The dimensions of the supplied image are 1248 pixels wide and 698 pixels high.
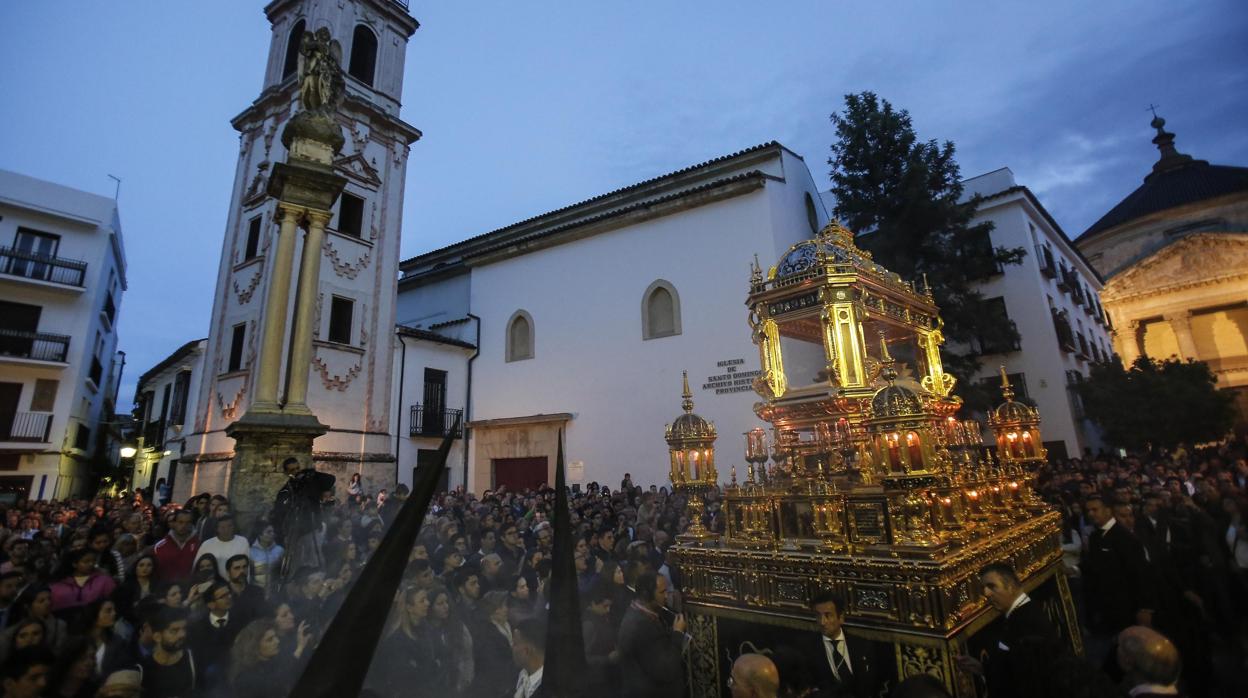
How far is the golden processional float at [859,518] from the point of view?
356cm

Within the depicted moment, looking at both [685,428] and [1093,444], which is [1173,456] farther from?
[685,428]

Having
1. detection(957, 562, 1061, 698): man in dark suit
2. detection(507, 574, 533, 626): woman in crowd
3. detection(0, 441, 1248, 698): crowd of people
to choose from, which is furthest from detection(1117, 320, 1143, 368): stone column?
detection(507, 574, 533, 626): woman in crowd

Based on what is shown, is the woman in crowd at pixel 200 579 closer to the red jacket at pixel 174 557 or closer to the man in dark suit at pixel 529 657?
the red jacket at pixel 174 557

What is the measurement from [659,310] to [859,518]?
496 inches

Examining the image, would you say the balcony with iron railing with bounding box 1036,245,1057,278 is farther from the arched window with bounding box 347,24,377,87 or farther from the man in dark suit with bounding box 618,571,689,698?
the arched window with bounding box 347,24,377,87

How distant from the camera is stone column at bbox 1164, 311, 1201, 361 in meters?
27.6

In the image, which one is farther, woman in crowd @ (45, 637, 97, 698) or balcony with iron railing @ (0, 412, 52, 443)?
balcony with iron railing @ (0, 412, 52, 443)

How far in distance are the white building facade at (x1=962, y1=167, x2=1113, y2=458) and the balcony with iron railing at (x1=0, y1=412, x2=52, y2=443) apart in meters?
28.7

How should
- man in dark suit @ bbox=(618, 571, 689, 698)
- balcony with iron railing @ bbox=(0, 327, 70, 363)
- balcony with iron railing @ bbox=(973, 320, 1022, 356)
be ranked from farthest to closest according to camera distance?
balcony with iron railing @ bbox=(0, 327, 70, 363)
balcony with iron railing @ bbox=(973, 320, 1022, 356)
man in dark suit @ bbox=(618, 571, 689, 698)

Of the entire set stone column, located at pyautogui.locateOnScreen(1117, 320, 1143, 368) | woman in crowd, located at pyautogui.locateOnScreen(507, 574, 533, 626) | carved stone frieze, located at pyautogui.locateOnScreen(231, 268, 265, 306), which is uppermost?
stone column, located at pyautogui.locateOnScreen(1117, 320, 1143, 368)

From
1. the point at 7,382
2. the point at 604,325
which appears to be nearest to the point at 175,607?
the point at 604,325

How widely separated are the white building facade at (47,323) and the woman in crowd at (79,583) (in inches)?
711

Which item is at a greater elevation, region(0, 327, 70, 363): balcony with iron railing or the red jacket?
region(0, 327, 70, 363): balcony with iron railing

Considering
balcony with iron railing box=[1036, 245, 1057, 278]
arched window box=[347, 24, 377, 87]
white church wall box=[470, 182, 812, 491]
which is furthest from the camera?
balcony with iron railing box=[1036, 245, 1057, 278]
